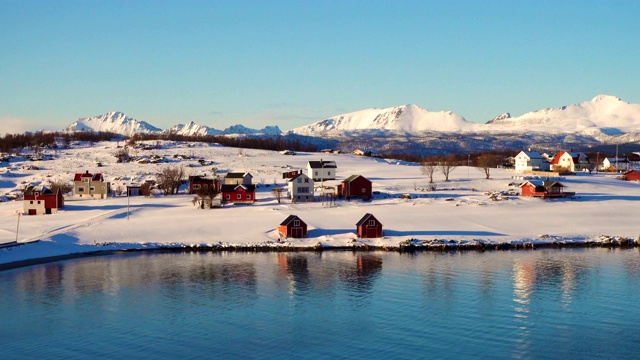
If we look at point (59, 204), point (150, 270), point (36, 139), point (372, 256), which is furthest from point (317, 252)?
point (36, 139)

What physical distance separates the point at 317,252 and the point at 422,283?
12.4 meters

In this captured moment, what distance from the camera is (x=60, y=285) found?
3691 cm

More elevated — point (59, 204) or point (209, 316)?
point (59, 204)

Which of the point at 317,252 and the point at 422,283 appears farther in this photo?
the point at 317,252

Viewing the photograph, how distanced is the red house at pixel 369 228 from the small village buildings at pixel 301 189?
16469 mm

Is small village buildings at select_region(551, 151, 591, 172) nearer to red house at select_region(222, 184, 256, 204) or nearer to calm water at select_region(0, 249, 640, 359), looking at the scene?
red house at select_region(222, 184, 256, 204)

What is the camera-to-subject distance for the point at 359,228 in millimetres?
50250

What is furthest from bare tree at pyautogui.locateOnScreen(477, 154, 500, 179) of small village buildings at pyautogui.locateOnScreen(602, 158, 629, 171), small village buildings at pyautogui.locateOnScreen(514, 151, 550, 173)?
small village buildings at pyautogui.locateOnScreen(602, 158, 629, 171)

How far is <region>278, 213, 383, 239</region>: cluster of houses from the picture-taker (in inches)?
1967

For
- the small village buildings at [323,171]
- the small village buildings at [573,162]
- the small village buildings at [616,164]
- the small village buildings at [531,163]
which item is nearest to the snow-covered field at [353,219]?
the small village buildings at [323,171]

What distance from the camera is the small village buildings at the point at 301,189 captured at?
216ft

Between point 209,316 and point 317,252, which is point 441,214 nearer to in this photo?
point 317,252

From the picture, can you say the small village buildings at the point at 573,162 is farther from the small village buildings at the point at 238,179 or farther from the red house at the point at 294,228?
the red house at the point at 294,228

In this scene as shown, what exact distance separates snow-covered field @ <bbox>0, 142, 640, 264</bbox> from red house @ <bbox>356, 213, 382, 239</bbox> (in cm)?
81
